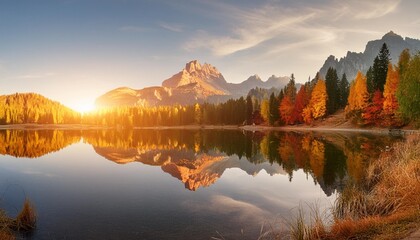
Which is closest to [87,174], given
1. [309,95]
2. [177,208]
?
[177,208]

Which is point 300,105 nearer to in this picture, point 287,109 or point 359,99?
point 287,109

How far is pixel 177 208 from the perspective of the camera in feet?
58.9

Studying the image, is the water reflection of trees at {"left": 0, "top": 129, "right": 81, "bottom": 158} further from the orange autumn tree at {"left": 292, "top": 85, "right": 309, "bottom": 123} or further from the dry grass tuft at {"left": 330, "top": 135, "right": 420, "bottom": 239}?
the orange autumn tree at {"left": 292, "top": 85, "right": 309, "bottom": 123}

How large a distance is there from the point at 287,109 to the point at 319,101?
1386cm

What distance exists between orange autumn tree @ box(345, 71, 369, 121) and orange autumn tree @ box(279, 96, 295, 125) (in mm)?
23869

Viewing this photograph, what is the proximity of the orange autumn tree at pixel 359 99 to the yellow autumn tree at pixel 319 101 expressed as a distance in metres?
10.7

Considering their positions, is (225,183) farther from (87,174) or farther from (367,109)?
(367,109)

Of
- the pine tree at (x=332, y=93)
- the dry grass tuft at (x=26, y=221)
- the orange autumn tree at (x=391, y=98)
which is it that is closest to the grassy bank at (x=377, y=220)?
the dry grass tuft at (x=26, y=221)

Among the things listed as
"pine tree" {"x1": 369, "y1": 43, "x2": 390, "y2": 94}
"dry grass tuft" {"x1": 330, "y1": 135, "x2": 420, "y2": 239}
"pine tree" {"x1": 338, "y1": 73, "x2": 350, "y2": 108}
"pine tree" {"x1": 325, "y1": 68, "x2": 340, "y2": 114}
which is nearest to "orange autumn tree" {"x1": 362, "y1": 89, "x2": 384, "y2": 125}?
"pine tree" {"x1": 369, "y1": 43, "x2": 390, "y2": 94}

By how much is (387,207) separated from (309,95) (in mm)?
103021

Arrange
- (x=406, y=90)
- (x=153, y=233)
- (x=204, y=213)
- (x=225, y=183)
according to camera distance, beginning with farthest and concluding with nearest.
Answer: (x=406, y=90) < (x=225, y=183) < (x=204, y=213) < (x=153, y=233)

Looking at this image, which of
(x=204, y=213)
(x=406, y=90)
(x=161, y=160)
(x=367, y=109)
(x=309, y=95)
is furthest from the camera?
(x=309, y=95)

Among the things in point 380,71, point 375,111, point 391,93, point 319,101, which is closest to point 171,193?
point 391,93

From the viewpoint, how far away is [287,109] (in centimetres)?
11519
